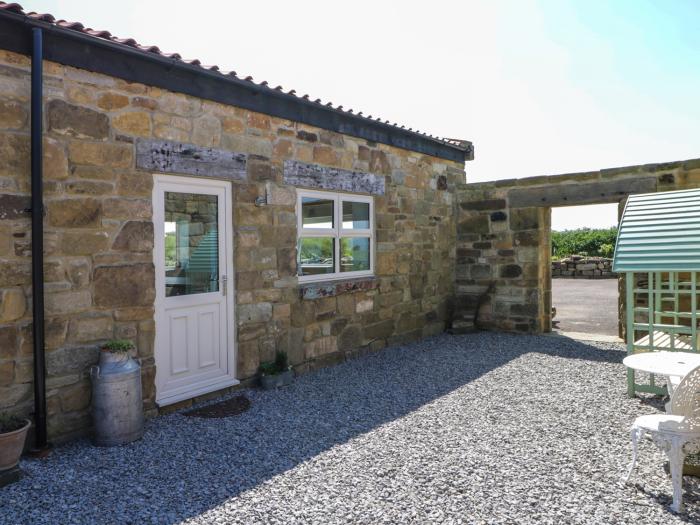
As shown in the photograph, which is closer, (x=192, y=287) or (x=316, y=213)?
(x=192, y=287)

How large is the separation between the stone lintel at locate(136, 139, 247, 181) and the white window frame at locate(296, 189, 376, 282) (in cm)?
107

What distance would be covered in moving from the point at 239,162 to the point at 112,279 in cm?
181

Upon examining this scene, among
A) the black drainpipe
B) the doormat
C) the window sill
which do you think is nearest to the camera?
the black drainpipe

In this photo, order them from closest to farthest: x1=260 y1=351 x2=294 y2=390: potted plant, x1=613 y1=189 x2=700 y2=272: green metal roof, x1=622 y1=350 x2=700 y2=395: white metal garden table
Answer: x1=622 y1=350 x2=700 y2=395: white metal garden table < x1=613 y1=189 x2=700 y2=272: green metal roof < x1=260 y1=351 x2=294 y2=390: potted plant

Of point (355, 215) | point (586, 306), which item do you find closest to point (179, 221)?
point (355, 215)

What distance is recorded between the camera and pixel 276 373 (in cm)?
571

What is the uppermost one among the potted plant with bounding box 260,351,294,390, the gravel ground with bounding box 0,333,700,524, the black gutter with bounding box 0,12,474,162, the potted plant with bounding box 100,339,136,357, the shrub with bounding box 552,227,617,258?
the black gutter with bounding box 0,12,474,162

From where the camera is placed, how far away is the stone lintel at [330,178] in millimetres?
6039

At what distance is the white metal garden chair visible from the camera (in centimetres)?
300

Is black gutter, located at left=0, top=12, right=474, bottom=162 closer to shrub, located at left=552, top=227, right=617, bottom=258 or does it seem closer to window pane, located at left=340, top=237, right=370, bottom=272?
window pane, located at left=340, top=237, right=370, bottom=272

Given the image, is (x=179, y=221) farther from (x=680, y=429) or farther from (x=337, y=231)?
(x=680, y=429)

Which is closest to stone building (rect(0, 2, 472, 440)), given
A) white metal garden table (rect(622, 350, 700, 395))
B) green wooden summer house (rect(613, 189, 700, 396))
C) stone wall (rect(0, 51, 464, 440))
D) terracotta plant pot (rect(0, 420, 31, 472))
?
stone wall (rect(0, 51, 464, 440))

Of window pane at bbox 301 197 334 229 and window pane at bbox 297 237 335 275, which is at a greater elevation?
window pane at bbox 301 197 334 229

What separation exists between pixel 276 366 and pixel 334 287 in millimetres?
1349
